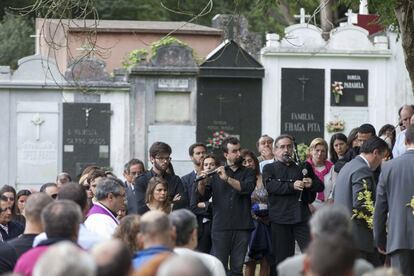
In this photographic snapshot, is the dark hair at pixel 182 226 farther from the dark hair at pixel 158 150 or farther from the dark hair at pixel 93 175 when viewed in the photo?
the dark hair at pixel 158 150

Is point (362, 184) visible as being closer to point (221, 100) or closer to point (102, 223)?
point (102, 223)

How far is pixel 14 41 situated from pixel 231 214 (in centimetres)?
2913

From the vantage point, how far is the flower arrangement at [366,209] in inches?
510

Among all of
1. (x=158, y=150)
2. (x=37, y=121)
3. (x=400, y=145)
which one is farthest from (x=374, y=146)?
(x=37, y=121)

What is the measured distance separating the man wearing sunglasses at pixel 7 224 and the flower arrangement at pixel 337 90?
15935 mm

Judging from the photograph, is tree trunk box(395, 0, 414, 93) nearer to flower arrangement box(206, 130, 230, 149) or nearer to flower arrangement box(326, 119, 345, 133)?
flower arrangement box(206, 130, 230, 149)

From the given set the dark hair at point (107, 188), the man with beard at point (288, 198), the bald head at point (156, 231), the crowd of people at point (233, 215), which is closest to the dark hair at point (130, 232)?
the crowd of people at point (233, 215)

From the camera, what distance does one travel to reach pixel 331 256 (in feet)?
20.7

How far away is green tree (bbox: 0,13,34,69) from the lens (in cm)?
4303

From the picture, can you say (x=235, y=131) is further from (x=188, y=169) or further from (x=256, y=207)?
(x=256, y=207)

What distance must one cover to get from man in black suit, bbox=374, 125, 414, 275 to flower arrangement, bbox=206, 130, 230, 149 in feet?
49.0

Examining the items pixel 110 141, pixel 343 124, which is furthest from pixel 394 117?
pixel 110 141

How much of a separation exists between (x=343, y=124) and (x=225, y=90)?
108 inches

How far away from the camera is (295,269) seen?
7.54 m
